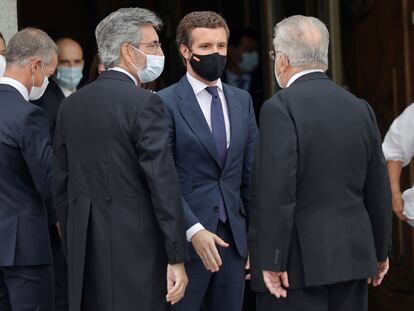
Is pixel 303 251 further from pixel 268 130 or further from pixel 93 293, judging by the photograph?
pixel 93 293

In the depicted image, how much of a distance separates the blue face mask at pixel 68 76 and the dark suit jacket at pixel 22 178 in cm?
130

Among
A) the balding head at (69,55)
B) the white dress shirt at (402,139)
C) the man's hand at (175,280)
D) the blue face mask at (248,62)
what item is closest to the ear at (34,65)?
the balding head at (69,55)

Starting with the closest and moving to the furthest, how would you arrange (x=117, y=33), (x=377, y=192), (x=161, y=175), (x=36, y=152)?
(x=161, y=175)
(x=377, y=192)
(x=117, y=33)
(x=36, y=152)

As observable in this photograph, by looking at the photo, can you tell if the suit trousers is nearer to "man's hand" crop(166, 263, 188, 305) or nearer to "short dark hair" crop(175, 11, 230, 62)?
"man's hand" crop(166, 263, 188, 305)

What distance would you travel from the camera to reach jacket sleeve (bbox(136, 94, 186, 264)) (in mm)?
3795

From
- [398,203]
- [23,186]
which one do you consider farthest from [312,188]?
[398,203]

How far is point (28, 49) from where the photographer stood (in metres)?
4.58

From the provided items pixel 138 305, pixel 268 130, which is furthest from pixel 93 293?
pixel 268 130

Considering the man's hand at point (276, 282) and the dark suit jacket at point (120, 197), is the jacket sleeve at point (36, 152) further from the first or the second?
the man's hand at point (276, 282)

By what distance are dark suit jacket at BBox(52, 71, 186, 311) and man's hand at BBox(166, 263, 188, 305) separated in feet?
0.19

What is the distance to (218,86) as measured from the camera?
183 inches

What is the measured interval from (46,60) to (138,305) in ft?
4.64

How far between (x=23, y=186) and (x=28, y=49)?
686 mm

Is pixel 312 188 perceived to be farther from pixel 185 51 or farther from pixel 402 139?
pixel 402 139
